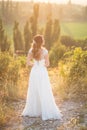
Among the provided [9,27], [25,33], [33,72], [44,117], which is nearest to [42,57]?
[33,72]

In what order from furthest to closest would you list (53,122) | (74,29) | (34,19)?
(74,29), (34,19), (53,122)

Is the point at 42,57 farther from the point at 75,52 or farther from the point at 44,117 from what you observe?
the point at 75,52

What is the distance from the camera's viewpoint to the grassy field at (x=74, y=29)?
4618 cm

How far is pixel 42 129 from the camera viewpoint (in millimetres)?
8023

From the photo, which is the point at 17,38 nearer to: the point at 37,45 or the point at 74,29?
the point at 37,45

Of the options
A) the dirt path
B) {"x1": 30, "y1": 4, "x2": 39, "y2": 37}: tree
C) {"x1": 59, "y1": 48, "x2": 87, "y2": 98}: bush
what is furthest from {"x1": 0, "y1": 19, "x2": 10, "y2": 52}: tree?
the dirt path

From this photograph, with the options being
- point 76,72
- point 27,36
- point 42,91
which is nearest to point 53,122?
point 42,91

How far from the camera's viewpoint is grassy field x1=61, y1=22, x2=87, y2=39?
46181mm

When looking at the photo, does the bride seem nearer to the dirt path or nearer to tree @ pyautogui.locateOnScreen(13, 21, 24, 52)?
the dirt path

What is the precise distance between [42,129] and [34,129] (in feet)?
0.50

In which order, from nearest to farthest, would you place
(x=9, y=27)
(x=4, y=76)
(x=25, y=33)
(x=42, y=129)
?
(x=42, y=129)
(x=4, y=76)
(x=25, y=33)
(x=9, y=27)

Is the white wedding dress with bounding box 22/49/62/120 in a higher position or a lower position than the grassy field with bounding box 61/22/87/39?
higher

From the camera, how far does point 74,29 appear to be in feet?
163

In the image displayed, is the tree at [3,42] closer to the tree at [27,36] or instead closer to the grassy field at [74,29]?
the tree at [27,36]
